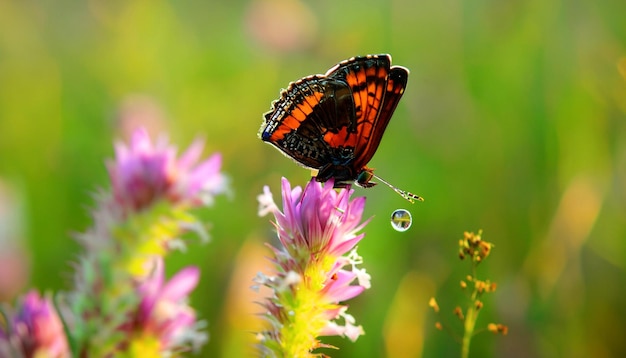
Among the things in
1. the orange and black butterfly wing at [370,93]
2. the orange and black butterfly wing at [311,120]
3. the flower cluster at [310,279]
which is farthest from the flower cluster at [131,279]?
the orange and black butterfly wing at [370,93]

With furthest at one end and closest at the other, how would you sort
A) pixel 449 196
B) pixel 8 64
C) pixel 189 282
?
pixel 8 64, pixel 449 196, pixel 189 282

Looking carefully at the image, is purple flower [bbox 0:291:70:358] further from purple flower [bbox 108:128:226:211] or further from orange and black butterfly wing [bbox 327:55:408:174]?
orange and black butterfly wing [bbox 327:55:408:174]

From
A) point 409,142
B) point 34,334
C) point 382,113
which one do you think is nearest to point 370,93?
point 382,113

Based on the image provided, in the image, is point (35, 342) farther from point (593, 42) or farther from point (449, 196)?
point (593, 42)

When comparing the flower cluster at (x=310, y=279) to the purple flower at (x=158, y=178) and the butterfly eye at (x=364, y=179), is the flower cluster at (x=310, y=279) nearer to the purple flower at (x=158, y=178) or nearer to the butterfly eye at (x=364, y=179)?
the purple flower at (x=158, y=178)

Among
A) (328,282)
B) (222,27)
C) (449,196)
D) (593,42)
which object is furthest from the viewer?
(222,27)

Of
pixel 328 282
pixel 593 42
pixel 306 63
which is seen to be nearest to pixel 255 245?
pixel 328 282

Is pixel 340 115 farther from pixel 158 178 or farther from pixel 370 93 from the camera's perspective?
pixel 158 178
